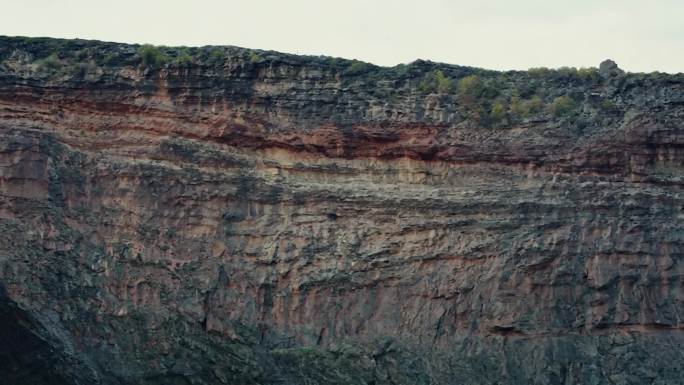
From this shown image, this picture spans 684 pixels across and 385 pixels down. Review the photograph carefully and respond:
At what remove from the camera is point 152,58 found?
22.3 metres

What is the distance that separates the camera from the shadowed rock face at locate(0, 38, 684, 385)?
67.2 ft

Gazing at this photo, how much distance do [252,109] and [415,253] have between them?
4046 mm

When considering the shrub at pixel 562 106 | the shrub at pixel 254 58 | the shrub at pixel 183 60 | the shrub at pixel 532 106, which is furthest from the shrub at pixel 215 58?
the shrub at pixel 562 106

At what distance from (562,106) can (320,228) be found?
5071mm

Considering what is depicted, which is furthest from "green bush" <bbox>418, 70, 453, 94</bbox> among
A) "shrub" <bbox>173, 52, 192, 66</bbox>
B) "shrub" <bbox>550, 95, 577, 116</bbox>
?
"shrub" <bbox>173, 52, 192, 66</bbox>

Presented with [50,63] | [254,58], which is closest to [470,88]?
[254,58]

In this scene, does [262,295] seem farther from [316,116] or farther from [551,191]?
[551,191]

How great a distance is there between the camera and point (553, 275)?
21141 millimetres

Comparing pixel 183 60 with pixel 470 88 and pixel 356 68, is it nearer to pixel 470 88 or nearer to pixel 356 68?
pixel 356 68

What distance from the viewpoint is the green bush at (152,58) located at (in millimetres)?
22248

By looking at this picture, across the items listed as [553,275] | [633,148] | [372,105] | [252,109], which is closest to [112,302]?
[252,109]

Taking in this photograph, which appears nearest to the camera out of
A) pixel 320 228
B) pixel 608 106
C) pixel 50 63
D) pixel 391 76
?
pixel 320 228

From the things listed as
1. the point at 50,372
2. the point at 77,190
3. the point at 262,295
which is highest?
the point at 77,190

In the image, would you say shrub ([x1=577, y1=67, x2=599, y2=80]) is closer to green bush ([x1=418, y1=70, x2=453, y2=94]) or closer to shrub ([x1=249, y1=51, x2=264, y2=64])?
green bush ([x1=418, y1=70, x2=453, y2=94])
